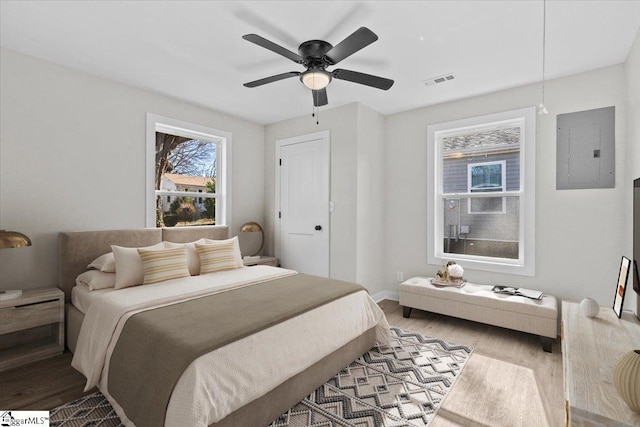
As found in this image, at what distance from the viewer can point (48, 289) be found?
9.01 feet

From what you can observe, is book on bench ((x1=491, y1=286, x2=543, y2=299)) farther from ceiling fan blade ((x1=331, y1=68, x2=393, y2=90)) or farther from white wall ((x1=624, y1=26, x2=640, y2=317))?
ceiling fan blade ((x1=331, y1=68, x2=393, y2=90))

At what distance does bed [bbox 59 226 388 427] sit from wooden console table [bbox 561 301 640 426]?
1.34 metres

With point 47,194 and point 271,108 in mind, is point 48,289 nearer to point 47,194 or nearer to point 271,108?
point 47,194

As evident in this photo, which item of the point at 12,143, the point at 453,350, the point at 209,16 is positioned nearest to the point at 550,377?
the point at 453,350

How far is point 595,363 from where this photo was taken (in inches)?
57.7

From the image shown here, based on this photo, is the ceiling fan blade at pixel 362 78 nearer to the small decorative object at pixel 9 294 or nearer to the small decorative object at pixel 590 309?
the small decorative object at pixel 590 309

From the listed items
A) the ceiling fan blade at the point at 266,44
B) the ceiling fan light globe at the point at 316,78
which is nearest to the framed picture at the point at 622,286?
the ceiling fan light globe at the point at 316,78

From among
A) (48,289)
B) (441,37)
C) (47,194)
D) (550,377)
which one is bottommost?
(550,377)

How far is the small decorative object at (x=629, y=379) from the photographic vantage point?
1.07 m

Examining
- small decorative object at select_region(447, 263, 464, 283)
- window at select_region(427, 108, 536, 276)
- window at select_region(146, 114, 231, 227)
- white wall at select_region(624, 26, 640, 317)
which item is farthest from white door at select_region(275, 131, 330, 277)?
white wall at select_region(624, 26, 640, 317)

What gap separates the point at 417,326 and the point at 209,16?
135 inches

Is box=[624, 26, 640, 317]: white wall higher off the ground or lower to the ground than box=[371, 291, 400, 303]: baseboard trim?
higher

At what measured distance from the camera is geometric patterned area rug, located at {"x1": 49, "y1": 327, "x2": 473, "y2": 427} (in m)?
1.86

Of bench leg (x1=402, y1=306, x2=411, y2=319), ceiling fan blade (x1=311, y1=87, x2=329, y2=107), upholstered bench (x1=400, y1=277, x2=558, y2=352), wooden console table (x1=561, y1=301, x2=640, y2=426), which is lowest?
bench leg (x1=402, y1=306, x2=411, y2=319)
